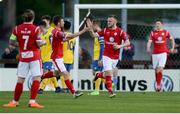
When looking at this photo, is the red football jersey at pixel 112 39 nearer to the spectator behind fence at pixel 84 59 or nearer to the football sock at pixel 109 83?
the football sock at pixel 109 83

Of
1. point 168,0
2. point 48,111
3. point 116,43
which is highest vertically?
point 168,0

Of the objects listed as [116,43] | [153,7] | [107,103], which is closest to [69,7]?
[153,7]

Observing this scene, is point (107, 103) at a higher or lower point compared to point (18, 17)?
lower

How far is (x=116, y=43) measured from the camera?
22844 mm

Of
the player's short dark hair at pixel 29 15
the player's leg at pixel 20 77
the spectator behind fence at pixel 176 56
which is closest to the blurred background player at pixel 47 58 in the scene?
the spectator behind fence at pixel 176 56

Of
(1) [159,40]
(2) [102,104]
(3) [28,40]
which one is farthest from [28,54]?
(1) [159,40]

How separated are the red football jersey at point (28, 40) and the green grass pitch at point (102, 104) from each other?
114 cm

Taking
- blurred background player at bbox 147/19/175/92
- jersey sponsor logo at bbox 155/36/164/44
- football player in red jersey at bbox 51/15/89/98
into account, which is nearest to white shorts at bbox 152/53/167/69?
blurred background player at bbox 147/19/175/92

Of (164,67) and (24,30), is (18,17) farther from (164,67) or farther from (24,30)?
(24,30)

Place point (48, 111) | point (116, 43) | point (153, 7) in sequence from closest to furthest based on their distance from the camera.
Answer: point (48, 111) → point (116, 43) → point (153, 7)

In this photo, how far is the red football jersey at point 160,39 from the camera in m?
26.4

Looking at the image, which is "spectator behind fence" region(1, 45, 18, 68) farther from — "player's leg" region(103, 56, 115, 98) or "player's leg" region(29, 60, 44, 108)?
"player's leg" region(29, 60, 44, 108)

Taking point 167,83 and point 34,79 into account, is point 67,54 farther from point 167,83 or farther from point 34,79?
point 34,79

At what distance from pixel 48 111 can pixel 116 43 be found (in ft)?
18.4
